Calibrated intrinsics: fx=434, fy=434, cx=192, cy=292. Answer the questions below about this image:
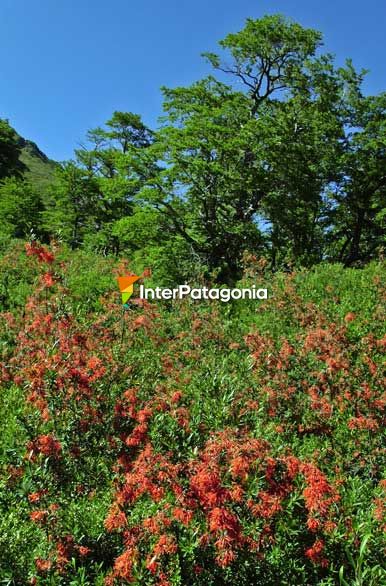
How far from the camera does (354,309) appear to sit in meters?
8.93

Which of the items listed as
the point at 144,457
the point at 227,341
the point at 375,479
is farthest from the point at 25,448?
the point at 227,341

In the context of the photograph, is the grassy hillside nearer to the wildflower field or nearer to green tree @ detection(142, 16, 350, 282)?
green tree @ detection(142, 16, 350, 282)

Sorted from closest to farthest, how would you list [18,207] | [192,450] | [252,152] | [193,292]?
1. [192,450]
2. [193,292]
3. [252,152]
4. [18,207]

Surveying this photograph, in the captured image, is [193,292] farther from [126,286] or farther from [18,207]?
[18,207]

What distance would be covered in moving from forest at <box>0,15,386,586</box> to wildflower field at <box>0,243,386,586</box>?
0.08 feet

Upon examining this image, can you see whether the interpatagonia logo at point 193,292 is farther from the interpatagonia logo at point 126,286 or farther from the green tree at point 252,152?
the green tree at point 252,152

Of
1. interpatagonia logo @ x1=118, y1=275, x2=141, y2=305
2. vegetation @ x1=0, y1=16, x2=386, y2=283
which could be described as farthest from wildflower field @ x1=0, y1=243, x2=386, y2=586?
vegetation @ x1=0, y1=16, x2=386, y2=283

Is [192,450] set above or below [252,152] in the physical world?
below

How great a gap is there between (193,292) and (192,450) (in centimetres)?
664

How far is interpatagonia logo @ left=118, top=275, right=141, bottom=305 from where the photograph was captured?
9.97 m

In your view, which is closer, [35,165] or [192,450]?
[192,450]

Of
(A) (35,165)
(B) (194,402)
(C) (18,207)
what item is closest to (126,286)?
(B) (194,402)

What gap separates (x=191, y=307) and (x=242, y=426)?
16.6 ft

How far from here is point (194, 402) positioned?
5.45 metres
